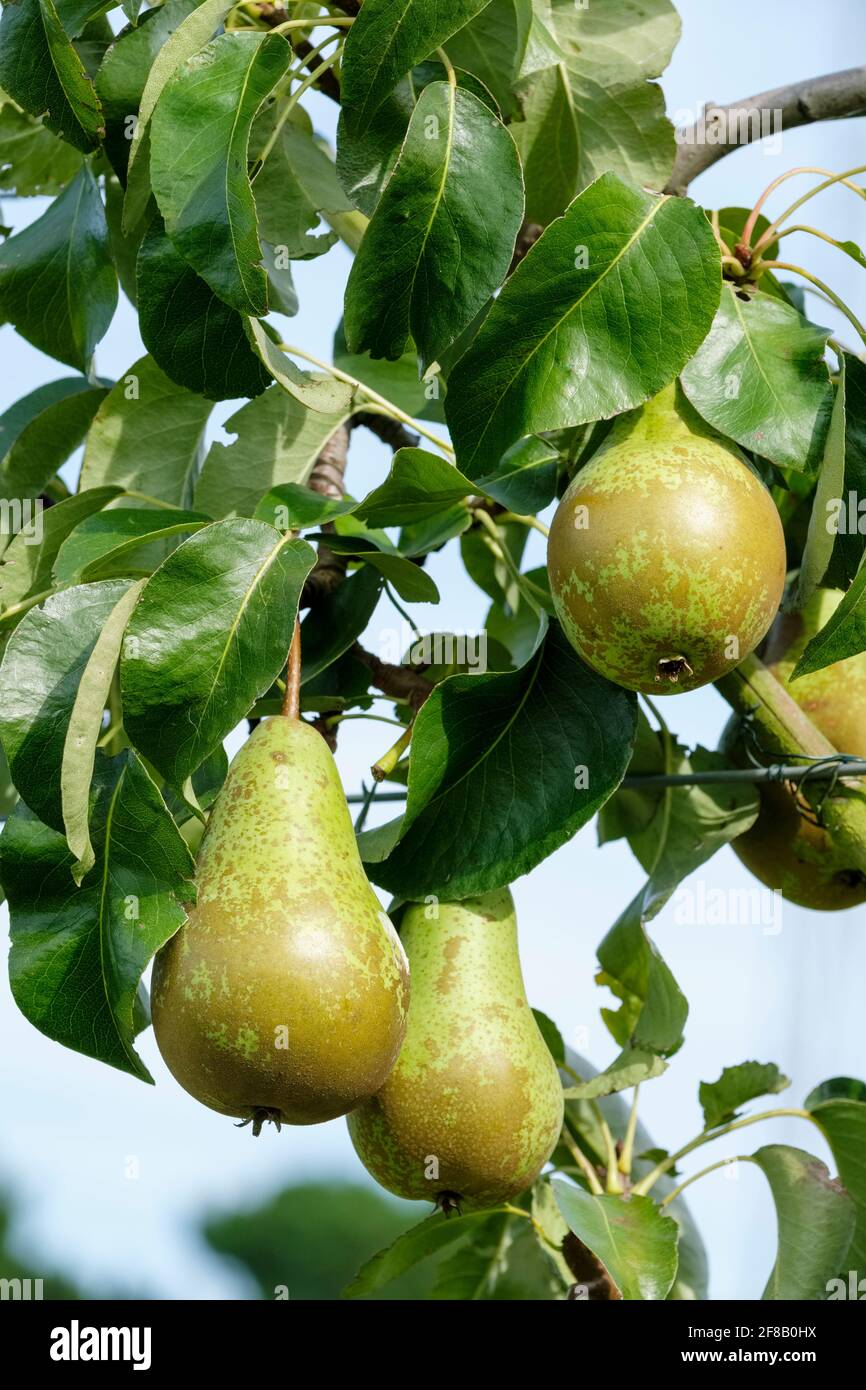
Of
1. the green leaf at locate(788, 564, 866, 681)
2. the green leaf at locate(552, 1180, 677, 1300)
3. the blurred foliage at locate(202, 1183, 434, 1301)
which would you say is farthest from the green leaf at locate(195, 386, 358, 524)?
the blurred foliage at locate(202, 1183, 434, 1301)

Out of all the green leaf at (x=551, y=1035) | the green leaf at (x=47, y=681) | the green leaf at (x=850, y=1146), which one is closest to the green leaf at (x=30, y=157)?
the green leaf at (x=47, y=681)

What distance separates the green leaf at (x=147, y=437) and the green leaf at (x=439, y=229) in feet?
1.04

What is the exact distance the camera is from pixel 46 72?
899 millimetres

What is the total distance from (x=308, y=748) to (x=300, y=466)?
1.19ft

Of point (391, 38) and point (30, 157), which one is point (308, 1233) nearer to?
point (30, 157)

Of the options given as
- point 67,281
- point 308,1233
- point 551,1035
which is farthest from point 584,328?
point 308,1233

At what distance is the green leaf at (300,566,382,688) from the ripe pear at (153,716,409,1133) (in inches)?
9.7

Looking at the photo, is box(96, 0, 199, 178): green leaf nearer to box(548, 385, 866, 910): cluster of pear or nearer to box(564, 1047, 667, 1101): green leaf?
box(548, 385, 866, 910): cluster of pear

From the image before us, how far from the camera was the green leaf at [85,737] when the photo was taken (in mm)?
743

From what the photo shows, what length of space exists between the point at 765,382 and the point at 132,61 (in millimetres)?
463

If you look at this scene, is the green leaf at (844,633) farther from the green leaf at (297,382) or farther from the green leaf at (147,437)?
the green leaf at (147,437)

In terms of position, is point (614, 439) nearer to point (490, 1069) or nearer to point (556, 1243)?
point (490, 1069)
